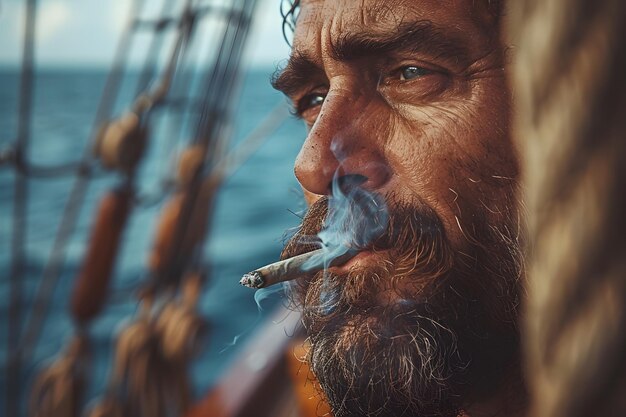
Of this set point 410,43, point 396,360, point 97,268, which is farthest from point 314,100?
point 97,268

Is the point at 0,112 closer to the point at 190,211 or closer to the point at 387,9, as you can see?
the point at 190,211

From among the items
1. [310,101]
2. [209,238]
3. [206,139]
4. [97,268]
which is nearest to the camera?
[310,101]

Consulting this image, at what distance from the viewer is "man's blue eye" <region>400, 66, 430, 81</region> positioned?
1.55 ft

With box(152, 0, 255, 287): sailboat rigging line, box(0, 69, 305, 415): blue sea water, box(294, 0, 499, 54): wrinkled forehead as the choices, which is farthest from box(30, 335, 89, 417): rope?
box(294, 0, 499, 54): wrinkled forehead

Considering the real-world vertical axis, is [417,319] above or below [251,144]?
above

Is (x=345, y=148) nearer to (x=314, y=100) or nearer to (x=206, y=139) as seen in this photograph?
(x=314, y=100)

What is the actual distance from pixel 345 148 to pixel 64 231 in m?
1.29

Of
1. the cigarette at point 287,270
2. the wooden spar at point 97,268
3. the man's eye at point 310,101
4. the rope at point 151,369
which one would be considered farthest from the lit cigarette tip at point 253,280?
the rope at point 151,369

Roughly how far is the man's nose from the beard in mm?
24

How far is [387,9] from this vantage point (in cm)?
46

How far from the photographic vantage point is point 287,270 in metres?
0.46

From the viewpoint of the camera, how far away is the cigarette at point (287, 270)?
44 centimetres

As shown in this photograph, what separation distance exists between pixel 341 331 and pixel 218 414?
968 mm

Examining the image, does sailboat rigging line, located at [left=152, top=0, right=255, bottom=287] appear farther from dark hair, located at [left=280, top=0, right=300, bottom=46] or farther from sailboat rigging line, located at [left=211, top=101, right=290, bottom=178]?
dark hair, located at [left=280, top=0, right=300, bottom=46]
